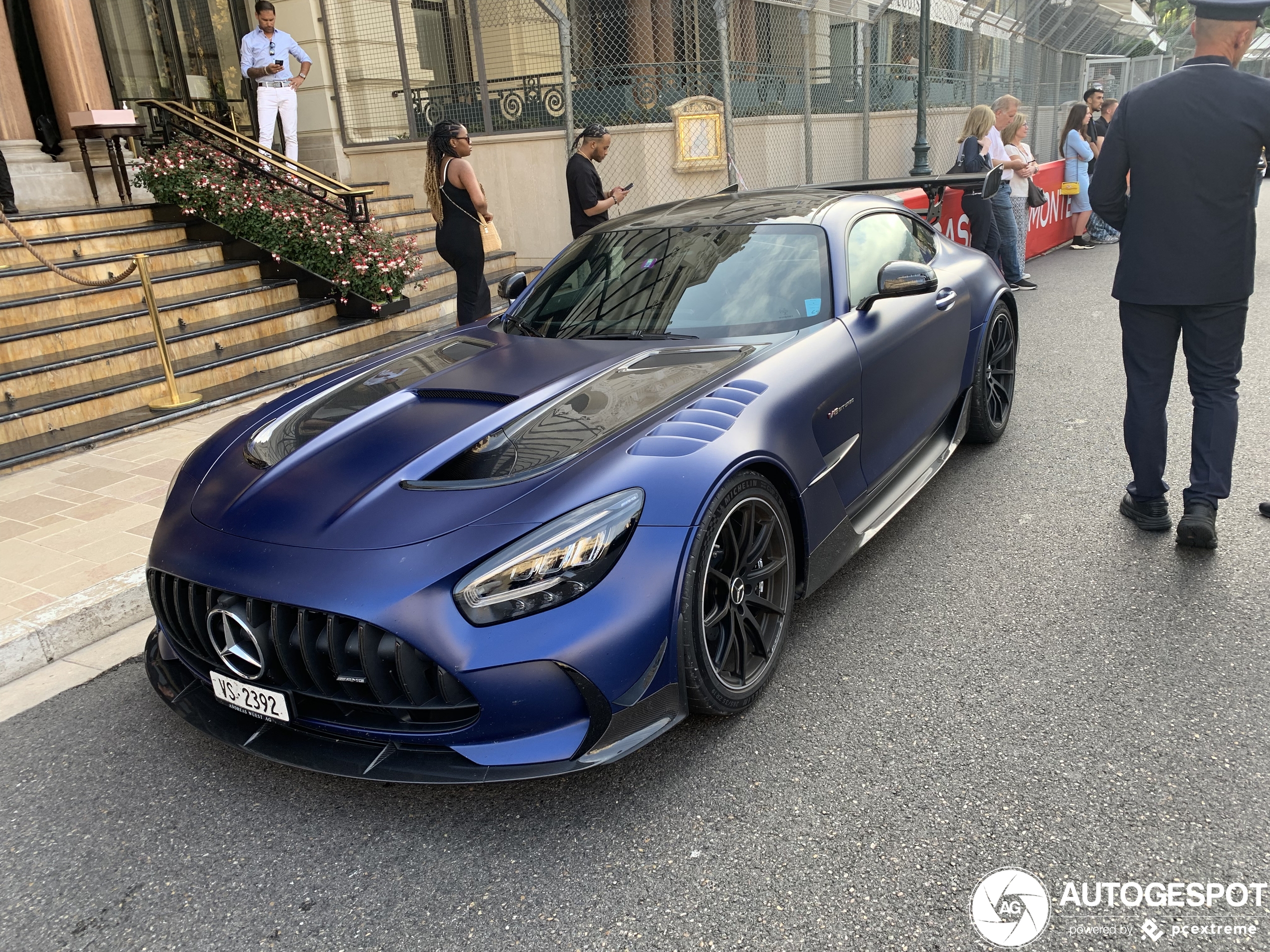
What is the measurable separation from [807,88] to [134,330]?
8.41 m

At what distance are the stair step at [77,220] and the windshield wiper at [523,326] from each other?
567cm

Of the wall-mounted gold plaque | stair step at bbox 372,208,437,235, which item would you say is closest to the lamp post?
the wall-mounted gold plaque

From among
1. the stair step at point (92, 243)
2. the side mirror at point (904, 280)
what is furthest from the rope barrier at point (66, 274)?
the side mirror at point (904, 280)

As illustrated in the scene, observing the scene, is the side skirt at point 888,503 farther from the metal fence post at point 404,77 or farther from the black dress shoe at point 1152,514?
the metal fence post at point 404,77

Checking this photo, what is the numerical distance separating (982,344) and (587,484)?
2.93 metres

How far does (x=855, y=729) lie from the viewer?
274 centimetres

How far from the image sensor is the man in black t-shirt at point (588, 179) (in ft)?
25.2

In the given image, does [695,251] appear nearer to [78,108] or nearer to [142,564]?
[142,564]

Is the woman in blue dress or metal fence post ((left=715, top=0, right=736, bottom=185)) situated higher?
metal fence post ((left=715, top=0, right=736, bottom=185))

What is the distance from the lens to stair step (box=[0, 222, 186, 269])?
7414 mm

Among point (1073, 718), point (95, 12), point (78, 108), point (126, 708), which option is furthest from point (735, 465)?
point (95, 12)

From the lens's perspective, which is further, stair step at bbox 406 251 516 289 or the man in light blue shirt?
the man in light blue shirt

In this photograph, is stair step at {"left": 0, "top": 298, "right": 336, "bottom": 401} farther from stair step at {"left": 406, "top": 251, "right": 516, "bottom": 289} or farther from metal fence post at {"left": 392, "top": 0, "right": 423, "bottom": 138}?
metal fence post at {"left": 392, "top": 0, "right": 423, "bottom": 138}

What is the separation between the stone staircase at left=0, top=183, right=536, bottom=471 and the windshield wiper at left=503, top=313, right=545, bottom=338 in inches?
134
